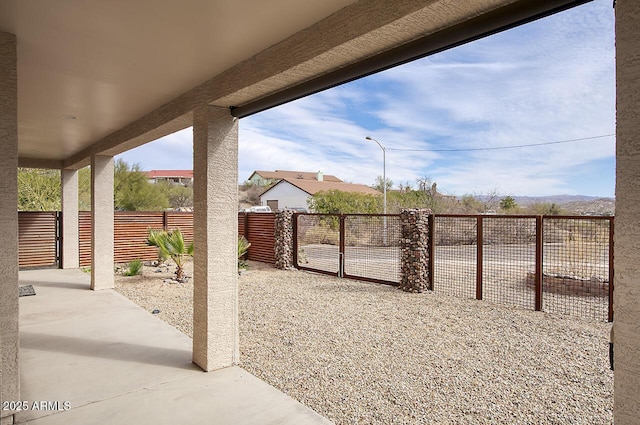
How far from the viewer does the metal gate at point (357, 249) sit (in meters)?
9.45

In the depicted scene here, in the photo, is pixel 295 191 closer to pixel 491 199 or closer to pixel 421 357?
pixel 491 199

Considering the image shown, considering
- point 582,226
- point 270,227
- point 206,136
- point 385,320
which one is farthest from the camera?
point 270,227

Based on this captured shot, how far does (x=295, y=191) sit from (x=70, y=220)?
24837 mm

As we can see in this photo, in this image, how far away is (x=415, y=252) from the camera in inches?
320

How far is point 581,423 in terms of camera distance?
307 cm

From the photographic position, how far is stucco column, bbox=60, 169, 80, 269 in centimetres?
1048

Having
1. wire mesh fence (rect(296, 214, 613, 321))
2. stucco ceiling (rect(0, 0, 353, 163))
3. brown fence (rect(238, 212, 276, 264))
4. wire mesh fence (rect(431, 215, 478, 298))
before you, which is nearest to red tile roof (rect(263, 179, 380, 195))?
brown fence (rect(238, 212, 276, 264))

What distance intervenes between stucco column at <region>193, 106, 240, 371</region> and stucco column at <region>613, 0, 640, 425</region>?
328 centimetres

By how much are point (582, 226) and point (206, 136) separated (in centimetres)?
621

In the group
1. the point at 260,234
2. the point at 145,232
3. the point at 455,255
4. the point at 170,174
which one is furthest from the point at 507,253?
the point at 170,174

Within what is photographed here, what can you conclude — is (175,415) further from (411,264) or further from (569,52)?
(569,52)

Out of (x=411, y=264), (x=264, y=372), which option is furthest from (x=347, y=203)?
(x=264, y=372)

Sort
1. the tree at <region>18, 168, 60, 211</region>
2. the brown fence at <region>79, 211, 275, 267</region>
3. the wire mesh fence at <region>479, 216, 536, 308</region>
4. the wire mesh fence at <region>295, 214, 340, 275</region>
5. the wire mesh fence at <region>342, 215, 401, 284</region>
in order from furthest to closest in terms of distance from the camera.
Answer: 1. the tree at <region>18, 168, 60, 211</region>
2. the brown fence at <region>79, 211, 275, 267</region>
3. the wire mesh fence at <region>295, 214, 340, 275</region>
4. the wire mesh fence at <region>342, 215, 401, 284</region>
5. the wire mesh fence at <region>479, 216, 536, 308</region>

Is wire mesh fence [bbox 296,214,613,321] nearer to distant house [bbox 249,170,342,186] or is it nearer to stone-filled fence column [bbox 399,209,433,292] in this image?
stone-filled fence column [bbox 399,209,433,292]
